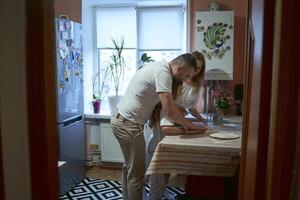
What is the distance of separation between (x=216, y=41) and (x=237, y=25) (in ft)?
1.29

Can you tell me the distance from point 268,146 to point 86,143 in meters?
3.34

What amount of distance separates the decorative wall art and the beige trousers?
4.32 ft

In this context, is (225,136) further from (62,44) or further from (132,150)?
(62,44)

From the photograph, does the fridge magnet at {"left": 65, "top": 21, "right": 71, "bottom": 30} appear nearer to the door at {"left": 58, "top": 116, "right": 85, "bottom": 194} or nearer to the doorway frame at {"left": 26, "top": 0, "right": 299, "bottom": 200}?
the door at {"left": 58, "top": 116, "right": 85, "bottom": 194}

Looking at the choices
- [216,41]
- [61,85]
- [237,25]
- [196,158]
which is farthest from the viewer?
[237,25]

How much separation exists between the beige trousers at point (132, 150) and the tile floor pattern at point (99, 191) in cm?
68

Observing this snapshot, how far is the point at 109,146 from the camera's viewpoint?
390cm

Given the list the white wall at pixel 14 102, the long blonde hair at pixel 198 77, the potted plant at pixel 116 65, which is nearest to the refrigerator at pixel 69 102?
the potted plant at pixel 116 65

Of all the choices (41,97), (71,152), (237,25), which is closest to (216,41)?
(237,25)

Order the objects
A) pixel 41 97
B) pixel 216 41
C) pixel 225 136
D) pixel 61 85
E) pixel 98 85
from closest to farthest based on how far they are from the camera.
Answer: pixel 41 97 < pixel 225 136 < pixel 61 85 < pixel 216 41 < pixel 98 85

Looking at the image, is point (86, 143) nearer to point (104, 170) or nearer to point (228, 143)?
point (104, 170)

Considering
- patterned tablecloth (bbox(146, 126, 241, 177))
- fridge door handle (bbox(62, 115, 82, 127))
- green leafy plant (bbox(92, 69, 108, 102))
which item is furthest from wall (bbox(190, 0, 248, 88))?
patterned tablecloth (bbox(146, 126, 241, 177))

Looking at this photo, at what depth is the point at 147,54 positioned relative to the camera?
404cm

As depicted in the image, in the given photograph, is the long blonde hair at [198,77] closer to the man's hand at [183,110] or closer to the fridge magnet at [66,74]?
the man's hand at [183,110]
